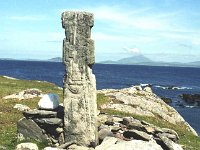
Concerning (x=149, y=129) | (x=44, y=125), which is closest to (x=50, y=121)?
(x=44, y=125)

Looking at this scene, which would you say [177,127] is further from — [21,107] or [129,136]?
[129,136]

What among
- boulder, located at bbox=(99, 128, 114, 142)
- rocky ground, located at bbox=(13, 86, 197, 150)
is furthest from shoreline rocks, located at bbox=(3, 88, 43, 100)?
boulder, located at bbox=(99, 128, 114, 142)

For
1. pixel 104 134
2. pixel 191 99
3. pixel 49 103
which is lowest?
pixel 191 99

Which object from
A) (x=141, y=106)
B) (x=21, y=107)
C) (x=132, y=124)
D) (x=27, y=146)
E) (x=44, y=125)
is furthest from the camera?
(x=141, y=106)

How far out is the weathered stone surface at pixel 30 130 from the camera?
1072 inches

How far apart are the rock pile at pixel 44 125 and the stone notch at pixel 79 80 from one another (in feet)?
3.23

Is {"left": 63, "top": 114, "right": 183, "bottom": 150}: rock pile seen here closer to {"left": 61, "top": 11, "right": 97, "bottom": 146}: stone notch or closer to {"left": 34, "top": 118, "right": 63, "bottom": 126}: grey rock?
{"left": 61, "top": 11, "right": 97, "bottom": 146}: stone notch

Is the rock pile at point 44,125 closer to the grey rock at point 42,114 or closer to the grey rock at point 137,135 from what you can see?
the grey rock at point 42,114

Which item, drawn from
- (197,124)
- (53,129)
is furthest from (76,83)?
(197,124)

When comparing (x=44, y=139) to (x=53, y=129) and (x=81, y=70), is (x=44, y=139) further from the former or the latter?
(x=81, y=70)

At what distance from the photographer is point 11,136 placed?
99.3 feet

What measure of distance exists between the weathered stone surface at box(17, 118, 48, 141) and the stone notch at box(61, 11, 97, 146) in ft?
7.17

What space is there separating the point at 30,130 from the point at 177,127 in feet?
79.0

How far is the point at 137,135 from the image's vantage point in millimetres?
26078
